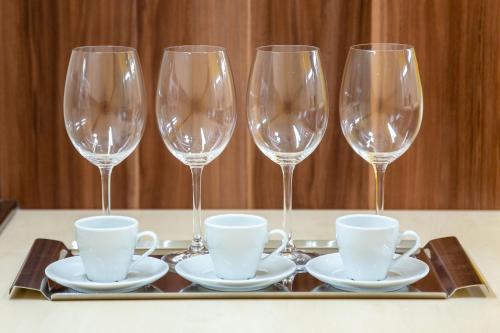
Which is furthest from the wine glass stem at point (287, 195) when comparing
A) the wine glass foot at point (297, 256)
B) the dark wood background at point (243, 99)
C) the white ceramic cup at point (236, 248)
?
the dark wood background at point (243, 99)

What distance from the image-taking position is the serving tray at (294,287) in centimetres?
100

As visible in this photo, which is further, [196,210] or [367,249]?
[196,210]

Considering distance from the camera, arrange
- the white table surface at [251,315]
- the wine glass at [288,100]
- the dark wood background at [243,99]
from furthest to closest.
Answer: the dark wood background at [243,99]
the wine glass at [288,100]
the white table surface at [251,315]

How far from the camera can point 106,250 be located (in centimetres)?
100

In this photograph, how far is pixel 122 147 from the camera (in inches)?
45.4

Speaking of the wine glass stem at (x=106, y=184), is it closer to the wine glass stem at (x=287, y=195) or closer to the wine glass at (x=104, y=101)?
the wine glass at (x=104, y=101)

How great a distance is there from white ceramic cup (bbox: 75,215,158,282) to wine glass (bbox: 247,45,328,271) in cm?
19

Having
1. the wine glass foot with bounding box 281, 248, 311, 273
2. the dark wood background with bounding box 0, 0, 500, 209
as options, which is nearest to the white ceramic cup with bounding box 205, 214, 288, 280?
the wine glass foot with bounding box 281, 248, 311, 273

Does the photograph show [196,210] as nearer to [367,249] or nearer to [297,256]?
[297,256]

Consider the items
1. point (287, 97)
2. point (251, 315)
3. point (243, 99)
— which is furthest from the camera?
point (243, 99)

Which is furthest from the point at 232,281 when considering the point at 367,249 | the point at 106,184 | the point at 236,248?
the point at 106,184

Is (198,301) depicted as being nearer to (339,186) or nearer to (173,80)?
(173,80)

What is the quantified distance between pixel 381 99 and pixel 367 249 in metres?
0.19

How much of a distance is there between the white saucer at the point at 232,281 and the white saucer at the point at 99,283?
3 centimetres
